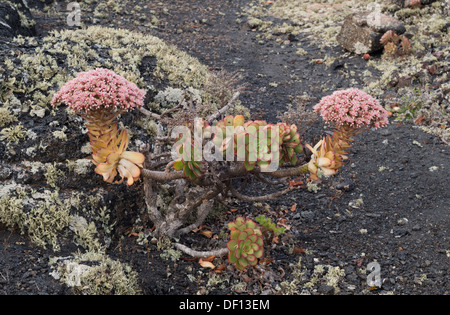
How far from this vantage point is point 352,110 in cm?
363

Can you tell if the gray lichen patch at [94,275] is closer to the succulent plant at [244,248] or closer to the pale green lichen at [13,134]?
the succulent plant at [244,248]

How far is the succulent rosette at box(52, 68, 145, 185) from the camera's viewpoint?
11.4 ft

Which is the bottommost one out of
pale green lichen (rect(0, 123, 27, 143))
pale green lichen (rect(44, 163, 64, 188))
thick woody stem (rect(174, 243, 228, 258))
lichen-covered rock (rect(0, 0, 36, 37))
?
thick woody stem (rect(174, 243, 228, 258))

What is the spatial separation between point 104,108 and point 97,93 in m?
0.16

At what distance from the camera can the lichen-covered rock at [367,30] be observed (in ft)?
32.7

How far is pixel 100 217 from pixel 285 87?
5934 millimetres

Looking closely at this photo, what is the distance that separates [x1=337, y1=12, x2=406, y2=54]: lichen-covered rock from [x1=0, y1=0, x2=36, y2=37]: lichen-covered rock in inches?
313

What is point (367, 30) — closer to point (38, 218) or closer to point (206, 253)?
point (206, 253)

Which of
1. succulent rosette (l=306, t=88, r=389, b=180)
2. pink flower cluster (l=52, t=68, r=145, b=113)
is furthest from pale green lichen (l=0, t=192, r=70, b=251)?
succulent rosette (l=306, t=88, r=389, b=180)

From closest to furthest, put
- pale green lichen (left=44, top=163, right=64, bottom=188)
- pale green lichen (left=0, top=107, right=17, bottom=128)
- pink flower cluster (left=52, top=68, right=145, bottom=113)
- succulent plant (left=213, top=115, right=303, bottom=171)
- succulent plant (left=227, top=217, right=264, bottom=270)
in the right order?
pink flower cluster (left=52, top=68, right=145, bottom=113) < succulent plant (left=213, top=115, right=303, bottom=171) < succulent plant (left=227, top=217, right=264, bottom=270) < pale green lichen (left=44, top=163, right=64, bottom=188) < pale green lichen (left=0, top=107, right=17, bottom=128)

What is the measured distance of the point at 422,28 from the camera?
33.5 feet

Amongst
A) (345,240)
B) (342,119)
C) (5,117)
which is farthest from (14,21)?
(345,240)

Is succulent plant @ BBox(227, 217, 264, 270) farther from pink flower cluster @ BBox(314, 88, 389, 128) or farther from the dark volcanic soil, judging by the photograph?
pink flower cluster @ BBox(314, 88, 389, 128)

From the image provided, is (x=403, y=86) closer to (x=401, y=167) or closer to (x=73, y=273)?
(x=401, y=167)
